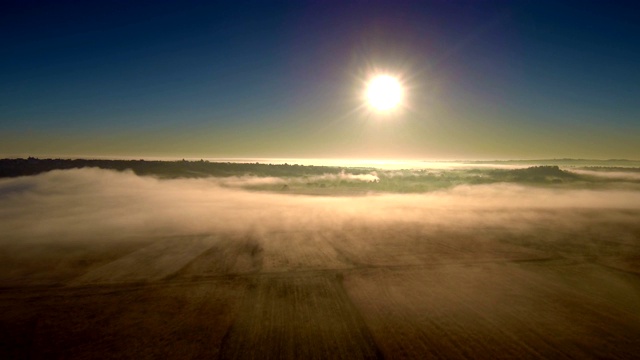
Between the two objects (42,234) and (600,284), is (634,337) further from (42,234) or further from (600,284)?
(42,234)

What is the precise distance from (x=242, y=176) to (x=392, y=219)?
14956 centimetres

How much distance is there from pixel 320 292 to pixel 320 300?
148cm

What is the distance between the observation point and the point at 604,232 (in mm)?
44875

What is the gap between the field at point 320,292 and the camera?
15391 mm

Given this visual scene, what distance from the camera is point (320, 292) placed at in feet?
72.8

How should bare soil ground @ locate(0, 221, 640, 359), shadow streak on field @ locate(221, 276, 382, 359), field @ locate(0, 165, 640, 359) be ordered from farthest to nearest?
field @ locate(0, 165, 640, 359) → bare soil ground @ locate(0, 221, 640, 359) → shadow streak on field @ locate(221, 276, 382, 359)

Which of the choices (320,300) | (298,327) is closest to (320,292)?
(320,300)

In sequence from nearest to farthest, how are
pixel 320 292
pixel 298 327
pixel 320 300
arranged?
pixel 298 327, pixel 320 300, pixel 320 292

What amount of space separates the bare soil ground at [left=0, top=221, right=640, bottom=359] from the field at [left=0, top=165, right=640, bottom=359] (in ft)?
0.36

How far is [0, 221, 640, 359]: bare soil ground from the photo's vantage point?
15242 millimetres

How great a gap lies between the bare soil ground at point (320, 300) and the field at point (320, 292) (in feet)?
0.36

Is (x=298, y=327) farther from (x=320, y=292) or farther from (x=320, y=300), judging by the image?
(x=320, y=292)

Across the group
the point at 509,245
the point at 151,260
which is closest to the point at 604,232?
the point at 509,245

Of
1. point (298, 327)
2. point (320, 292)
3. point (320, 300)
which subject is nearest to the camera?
point (298, 327)
